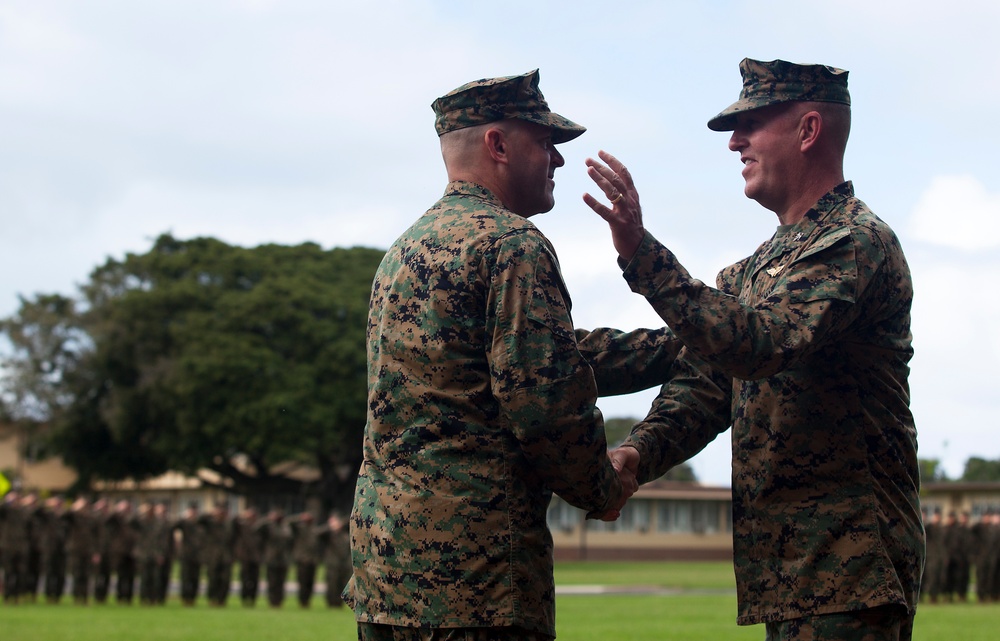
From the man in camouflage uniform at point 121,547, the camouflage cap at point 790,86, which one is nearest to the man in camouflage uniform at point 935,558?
the man in camouflage uniform at point 121,547

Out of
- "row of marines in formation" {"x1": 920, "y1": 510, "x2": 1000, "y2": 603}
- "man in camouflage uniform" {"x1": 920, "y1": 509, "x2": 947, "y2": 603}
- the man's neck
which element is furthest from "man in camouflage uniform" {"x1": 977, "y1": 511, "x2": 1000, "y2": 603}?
the man's neck

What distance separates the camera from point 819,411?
409 centimetres

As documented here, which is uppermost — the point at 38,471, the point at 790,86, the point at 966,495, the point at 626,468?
the point at 38,471

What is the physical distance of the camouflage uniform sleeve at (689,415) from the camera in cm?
462

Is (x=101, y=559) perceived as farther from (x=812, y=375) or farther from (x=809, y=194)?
(x=812, y=375)

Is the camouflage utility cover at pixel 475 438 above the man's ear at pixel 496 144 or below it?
below

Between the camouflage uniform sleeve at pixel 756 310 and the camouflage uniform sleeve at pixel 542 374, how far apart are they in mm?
353

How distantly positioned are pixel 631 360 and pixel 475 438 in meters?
1.25

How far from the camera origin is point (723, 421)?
470 centimetres

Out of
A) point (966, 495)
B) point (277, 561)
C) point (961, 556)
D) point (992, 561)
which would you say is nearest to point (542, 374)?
point (277, 561)

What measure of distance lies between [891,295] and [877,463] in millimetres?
540

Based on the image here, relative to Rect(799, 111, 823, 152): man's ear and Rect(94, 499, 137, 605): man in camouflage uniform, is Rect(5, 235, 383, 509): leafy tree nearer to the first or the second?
Rect(94, 499, 137, 605): man in camouflage uniform

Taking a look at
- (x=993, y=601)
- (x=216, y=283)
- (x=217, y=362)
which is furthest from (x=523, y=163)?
(x=216, y=283)

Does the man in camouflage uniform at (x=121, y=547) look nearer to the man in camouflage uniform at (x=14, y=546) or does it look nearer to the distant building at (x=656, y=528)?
the man in camouflage uniform at (x=14, y=546)
